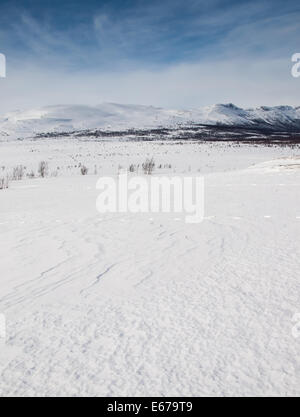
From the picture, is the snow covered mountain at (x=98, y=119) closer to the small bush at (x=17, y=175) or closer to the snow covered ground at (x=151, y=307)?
the small bush at (x=17, y=175)

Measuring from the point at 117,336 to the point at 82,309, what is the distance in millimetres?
509

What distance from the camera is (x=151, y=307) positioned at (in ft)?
8.94

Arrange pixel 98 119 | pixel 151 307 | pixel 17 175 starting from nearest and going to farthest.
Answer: pixel 151 307 < pixel 17 175 < pixel 98 119

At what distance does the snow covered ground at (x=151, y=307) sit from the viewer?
77.1 inches

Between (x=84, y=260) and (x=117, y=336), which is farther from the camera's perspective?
(x=84, y=260)

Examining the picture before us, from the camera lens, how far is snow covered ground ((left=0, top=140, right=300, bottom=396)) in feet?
6.43

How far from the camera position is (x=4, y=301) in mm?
2924

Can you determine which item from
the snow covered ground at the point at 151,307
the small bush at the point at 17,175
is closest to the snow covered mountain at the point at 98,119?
the small bush at the point at 17,175

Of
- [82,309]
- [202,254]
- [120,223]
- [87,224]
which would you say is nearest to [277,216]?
[202,254]

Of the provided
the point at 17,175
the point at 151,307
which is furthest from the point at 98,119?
the point at 151,307

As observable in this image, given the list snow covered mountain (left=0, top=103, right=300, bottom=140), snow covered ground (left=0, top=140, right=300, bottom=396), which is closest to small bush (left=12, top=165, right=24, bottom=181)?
snow covered ground (left=0, top=140, right=300, bottom=396)

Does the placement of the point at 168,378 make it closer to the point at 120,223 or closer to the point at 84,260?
the point at 84,260

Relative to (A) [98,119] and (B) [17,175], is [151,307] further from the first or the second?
(A) [98,119]

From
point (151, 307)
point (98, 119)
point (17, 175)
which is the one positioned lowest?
point (151, 307)
